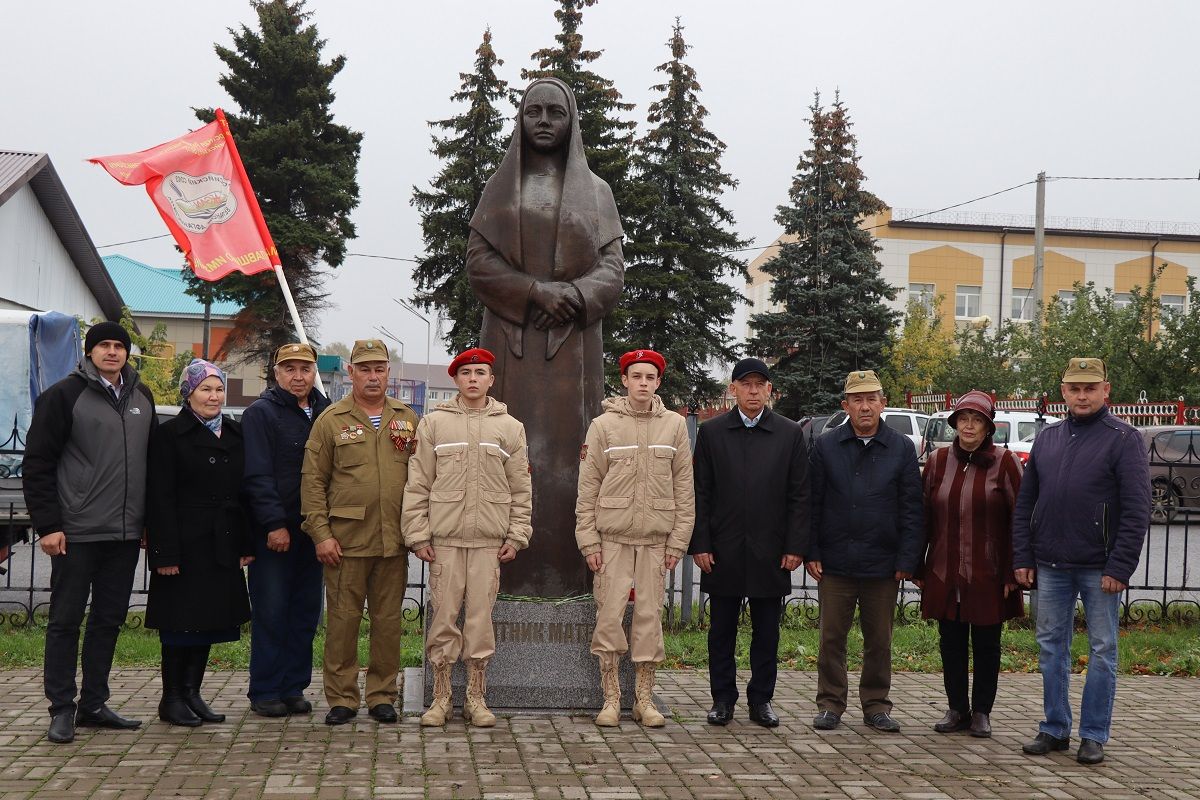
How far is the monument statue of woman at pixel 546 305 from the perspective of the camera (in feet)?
23.1

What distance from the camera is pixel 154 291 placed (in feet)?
235

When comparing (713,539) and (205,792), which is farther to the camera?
(713,539)

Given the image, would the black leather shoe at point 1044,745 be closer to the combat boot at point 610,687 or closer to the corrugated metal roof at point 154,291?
the combat boot at point 610,687

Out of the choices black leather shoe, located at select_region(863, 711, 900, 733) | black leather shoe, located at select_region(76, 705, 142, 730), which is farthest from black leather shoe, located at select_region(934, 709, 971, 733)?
black leather shoe, located at select_region(76, 705, 142, 730)

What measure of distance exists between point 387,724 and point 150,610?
1.39 m

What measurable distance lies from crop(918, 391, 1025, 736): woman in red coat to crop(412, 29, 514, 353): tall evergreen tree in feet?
81.2

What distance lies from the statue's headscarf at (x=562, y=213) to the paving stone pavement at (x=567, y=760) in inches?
108

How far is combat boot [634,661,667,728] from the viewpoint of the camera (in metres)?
6.50

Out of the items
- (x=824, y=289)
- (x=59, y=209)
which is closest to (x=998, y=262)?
(x=824, y=289)

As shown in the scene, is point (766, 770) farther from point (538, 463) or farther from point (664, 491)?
point (538, 463)

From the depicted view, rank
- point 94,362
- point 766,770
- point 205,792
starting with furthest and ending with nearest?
point 94,362, point 766,770, point 205,792

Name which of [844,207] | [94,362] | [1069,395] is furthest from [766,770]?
[844,207]

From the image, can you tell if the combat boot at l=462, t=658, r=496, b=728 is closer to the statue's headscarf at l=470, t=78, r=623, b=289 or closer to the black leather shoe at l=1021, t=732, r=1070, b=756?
the statue's headscarf at l=470, t=78, r=623, b=289

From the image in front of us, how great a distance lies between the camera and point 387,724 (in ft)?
21.1
